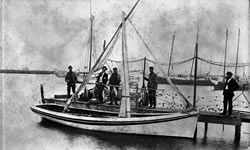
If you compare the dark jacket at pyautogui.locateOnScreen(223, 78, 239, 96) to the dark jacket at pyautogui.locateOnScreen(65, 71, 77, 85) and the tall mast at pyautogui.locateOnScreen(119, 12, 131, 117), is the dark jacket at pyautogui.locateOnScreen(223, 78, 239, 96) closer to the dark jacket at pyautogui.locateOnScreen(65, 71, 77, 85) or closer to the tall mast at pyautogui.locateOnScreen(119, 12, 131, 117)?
the tall mast at pyautogui.locateOnScreen(119, 12, 131, 117)

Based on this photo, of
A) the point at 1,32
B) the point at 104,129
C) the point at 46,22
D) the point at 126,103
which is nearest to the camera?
the point at 1,32

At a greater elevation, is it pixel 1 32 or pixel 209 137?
pixel 1 32

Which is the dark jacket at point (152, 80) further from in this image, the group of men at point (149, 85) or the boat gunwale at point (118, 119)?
the boat gunwale at point (118, 119)

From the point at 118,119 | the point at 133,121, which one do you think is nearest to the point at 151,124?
the point at 133,121

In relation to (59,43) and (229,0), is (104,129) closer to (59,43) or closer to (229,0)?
(59,43)

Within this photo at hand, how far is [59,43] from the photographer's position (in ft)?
44.5

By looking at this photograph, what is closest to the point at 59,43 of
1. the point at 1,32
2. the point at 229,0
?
the point at 1,32

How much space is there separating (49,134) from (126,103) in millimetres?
4142

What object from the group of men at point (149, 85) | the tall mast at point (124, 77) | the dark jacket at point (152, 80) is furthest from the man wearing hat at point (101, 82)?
the dark jacket at point (152, 80)

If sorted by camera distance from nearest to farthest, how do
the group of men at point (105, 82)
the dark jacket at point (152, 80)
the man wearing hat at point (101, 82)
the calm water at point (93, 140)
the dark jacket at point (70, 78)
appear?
the calm water at point (93, 140), the dark jacket at point (152, 80), the group of men at point (105, 82), the man wearing hat at point (101, 82), the dark jacket at point (70, 78)

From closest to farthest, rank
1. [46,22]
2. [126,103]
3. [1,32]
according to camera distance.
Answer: [1,32]
[126,103]
[46,22]

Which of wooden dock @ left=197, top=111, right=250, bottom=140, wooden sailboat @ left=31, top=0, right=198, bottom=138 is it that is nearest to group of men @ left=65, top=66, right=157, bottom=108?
wooden sailboat @ left=31, top=0, right=198, bottom=138

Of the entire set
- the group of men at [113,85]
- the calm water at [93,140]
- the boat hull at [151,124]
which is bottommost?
the calm water at [93,140]

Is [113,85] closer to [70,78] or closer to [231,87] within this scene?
[70,78]
